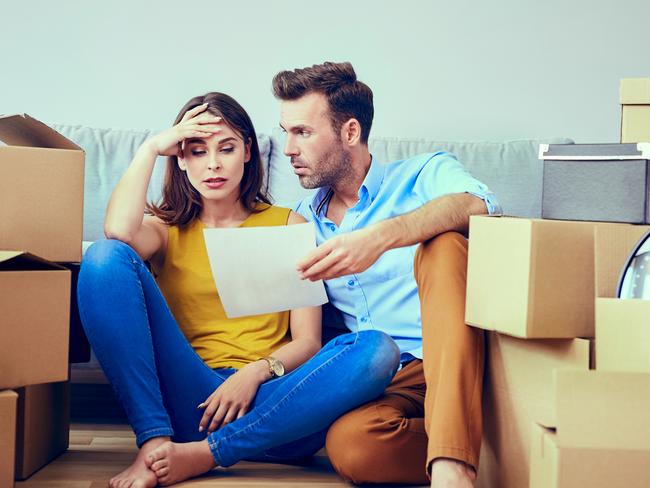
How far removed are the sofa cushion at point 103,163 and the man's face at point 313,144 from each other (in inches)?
17.4

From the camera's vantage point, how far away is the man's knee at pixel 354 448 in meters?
1.52

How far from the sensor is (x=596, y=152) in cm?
139

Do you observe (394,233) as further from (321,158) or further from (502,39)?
(502,39)

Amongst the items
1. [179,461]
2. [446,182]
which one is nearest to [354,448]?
[179,461]

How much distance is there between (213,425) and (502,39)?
1.58 metres

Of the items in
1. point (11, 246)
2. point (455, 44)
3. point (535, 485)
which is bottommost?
point (535, 485)

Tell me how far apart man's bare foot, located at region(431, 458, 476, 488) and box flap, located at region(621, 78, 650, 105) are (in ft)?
2.18

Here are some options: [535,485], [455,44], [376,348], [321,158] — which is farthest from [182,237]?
[455,44]

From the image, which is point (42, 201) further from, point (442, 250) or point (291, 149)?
point (442, 250)

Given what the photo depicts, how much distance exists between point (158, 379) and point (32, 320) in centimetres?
29

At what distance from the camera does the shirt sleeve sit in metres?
1.56

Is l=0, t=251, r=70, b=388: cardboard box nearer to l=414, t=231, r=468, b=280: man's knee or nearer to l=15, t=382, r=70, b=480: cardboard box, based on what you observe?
l=15, t=382, r=70, b=480: cardboard box

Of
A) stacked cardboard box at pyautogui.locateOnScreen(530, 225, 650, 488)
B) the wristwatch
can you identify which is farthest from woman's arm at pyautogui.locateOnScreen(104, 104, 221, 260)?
stacked cardboard box at pyautogui.locateOnScreen(530, 225, 650, 488)

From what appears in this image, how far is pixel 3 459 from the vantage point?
1.34 metres
